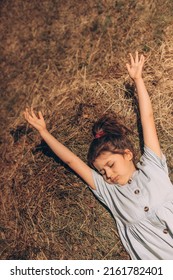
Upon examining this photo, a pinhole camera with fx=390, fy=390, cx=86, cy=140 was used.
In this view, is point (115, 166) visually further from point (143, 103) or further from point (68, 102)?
point (68, 102)

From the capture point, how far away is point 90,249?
3.11 meters

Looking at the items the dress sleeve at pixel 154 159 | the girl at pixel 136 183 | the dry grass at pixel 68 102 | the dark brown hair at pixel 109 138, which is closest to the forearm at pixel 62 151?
the girl at pixel 136 183

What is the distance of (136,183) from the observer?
289cm

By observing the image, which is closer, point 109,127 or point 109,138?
point 109,138

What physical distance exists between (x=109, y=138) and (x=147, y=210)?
60cm

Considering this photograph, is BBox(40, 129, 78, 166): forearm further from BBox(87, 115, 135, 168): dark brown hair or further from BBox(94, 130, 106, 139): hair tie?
BBox(94, 130, 106, 139): hair tie

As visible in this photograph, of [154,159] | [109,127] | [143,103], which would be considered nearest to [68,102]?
[109,127]

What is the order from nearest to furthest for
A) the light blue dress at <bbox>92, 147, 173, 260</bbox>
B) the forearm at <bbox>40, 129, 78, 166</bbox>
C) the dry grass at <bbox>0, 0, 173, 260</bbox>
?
the light blue dress at <bbox>92, 147, 173, 260</bbox>, the forearm at <bbox>40, 129, 78, 166</bbox>, the dry grass at <bbox>0, 0, 173, 260</bbox>

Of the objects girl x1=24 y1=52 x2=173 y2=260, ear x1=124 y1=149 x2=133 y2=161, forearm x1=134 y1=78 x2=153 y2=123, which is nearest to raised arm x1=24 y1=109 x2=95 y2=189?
girl x1=24 y1=52 x2=173 y2=260

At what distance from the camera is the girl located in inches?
109

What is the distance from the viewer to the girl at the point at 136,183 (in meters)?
2.77

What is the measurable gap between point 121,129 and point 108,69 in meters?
0.69

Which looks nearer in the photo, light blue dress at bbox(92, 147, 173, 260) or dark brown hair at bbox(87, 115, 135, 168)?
light blue dress at bbox(92, 147, 173, 260)

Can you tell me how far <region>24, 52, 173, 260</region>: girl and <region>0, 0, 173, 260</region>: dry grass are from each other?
0.63 feet
